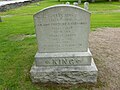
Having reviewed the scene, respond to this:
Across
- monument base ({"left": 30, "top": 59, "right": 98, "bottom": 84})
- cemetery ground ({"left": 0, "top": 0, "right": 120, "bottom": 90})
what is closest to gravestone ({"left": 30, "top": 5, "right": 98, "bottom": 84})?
monument base ({"left": 30, "top": 59, "right": 98, "bottom": 84})

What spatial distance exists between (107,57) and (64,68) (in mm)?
1957

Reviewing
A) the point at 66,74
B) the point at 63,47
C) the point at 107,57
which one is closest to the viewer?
the point at 66,74

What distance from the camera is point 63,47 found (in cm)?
448

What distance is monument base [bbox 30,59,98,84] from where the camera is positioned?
13.9 ft

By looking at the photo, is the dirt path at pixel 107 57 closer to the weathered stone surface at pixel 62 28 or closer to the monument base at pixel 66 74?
the monument base at pixel 66 74

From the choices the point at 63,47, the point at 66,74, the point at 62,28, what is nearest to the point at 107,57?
the point at 63,47

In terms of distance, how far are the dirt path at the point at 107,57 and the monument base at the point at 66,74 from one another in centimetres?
34

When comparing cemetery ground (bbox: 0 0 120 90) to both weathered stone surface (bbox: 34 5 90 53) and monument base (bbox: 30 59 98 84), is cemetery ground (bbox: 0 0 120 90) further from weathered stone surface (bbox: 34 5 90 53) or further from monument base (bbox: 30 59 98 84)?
weathered stone surface (bbox: 34 5 90 53)

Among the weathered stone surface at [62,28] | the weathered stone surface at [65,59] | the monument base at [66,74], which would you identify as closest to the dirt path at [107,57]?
the monument base at [66,74]

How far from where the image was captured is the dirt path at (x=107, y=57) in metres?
4.34

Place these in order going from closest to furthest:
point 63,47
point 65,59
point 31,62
Result: point 65,59
point 63,47
point 31,62

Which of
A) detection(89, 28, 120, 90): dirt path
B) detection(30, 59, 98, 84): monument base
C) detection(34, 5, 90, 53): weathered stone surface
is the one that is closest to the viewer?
detection(34, 5, 90, 53): weathered stone surface

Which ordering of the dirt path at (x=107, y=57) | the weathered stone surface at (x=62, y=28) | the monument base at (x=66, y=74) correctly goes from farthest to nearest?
the dirt path at (x=107, y=57) → the monument base at (x=66, y=74) → the weathered stone surface at (x=62, y=28)

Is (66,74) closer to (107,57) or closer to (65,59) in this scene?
(65,59)
